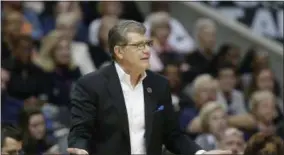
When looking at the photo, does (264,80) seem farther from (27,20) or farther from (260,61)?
(27,20)

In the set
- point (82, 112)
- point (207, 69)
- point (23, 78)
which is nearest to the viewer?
point (82, 112)

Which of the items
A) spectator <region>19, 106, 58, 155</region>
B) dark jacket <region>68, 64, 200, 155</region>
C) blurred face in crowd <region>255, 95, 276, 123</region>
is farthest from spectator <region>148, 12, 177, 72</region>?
dark jacket <region>68, 64, 200, 155</region>

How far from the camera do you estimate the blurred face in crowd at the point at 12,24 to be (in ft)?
30.8

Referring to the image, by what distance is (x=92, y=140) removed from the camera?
208 inches

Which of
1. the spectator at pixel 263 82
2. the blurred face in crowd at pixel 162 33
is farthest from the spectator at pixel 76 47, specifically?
the spectator at pixel 263 82

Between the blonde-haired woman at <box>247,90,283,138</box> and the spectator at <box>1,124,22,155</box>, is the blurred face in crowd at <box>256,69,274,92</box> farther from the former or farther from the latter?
the spectator at <box>1,124,22,155</box>

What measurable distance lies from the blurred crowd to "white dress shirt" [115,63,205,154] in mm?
2427

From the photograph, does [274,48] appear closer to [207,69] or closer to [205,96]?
[207,69]

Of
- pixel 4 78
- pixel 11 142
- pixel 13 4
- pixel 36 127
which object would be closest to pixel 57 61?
pixel 4 78

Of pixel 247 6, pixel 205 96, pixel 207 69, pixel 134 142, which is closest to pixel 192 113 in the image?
pixel 205 96

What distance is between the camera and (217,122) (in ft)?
28.5

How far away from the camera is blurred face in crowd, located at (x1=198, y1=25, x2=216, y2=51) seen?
10.5 meters

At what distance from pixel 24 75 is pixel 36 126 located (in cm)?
117

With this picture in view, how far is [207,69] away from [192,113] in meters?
1.13
